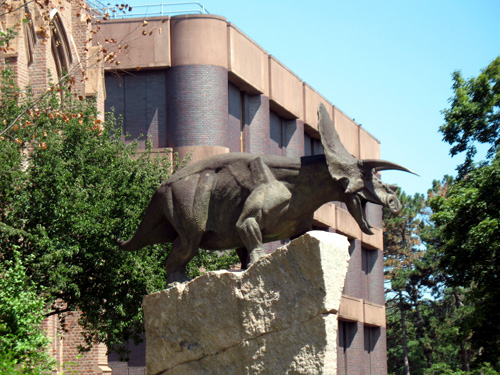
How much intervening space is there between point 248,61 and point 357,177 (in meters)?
26.3

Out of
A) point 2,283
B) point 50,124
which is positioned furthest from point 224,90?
point 2,283

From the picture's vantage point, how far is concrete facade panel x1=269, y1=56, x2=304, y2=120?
37.4 meters

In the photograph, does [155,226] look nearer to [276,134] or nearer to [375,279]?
[276,134]

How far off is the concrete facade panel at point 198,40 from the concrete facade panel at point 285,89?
433cm

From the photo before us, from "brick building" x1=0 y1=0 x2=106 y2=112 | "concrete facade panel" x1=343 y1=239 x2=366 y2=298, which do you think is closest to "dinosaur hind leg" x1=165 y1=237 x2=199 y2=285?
"brick building" x1=0 y1=0 x2=106 y2=112

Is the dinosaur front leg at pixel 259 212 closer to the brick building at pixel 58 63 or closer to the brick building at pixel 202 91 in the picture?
the brick building at pixel 58 63

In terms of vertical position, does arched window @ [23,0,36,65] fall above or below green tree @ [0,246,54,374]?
above

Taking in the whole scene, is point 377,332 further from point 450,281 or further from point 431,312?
point 450,281

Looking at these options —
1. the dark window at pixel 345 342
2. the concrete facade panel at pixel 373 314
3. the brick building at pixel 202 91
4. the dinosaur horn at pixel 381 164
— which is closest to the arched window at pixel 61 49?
the brick building at pixel 202 91

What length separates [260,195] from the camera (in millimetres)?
9414

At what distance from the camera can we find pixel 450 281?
24469 mm

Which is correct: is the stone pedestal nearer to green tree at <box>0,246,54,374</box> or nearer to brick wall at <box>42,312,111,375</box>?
green tree at <box>0,246,54,374</box>

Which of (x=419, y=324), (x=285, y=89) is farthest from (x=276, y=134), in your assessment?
(x=419, y=324)

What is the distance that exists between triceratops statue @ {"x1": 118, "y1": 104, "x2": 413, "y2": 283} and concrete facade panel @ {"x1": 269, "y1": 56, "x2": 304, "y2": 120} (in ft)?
90.4
